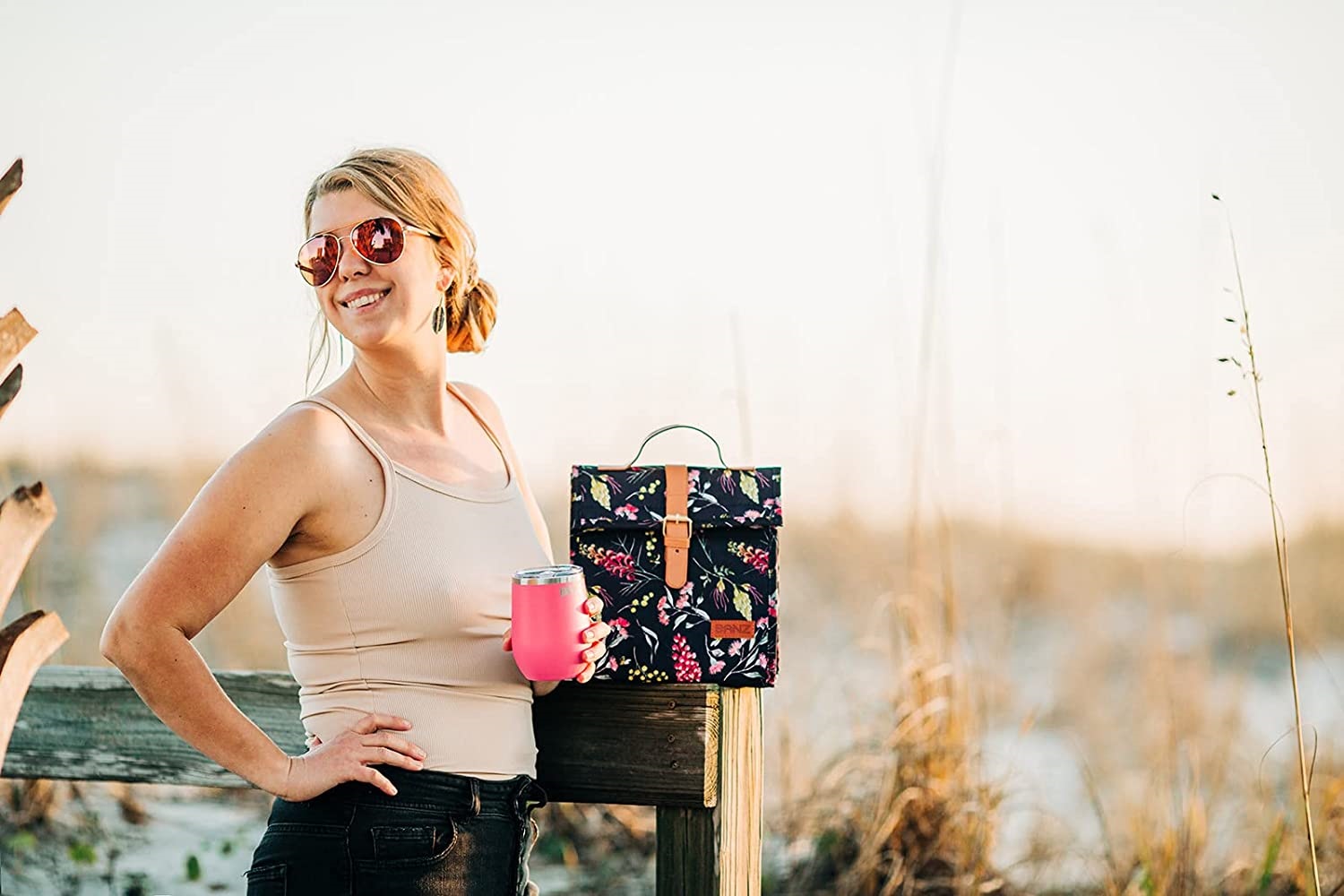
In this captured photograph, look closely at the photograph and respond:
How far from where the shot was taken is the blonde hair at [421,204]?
188 centimetres

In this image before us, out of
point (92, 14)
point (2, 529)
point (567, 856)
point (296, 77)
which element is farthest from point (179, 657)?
point (92, 14)

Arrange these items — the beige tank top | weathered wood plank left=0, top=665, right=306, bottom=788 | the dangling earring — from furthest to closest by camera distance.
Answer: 1. weathered wood plank left=0, top=665, right=306, bottom=788
2. the dangling earring
3. the beige tank top

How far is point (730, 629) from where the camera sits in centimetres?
188

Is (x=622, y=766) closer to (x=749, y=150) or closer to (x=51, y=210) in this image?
(x=749, y=150)

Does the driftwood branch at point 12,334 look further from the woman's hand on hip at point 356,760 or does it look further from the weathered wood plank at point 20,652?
the woman's hand on hip at point 356,760

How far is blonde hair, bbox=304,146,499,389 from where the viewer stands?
1.88 m

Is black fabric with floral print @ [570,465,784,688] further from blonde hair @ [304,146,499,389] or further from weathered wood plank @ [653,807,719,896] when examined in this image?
blonde hair @ [304,146,499,389]

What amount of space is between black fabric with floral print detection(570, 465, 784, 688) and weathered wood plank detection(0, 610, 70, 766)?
2.36 feet

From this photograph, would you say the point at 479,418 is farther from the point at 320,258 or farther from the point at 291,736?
the point at 291,736

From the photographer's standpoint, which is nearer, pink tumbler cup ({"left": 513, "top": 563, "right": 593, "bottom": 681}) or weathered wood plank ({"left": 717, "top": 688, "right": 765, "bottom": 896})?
pink tumbler cup ({"left": 513, "top": 563, "right": 593, "bottom": 681})

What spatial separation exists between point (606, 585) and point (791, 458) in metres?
3.78

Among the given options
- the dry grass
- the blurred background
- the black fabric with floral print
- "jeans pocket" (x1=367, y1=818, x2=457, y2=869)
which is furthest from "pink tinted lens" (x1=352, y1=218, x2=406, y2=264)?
the blurred background

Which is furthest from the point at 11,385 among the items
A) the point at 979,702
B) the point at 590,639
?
the point at 979,702

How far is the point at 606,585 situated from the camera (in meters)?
1.90
